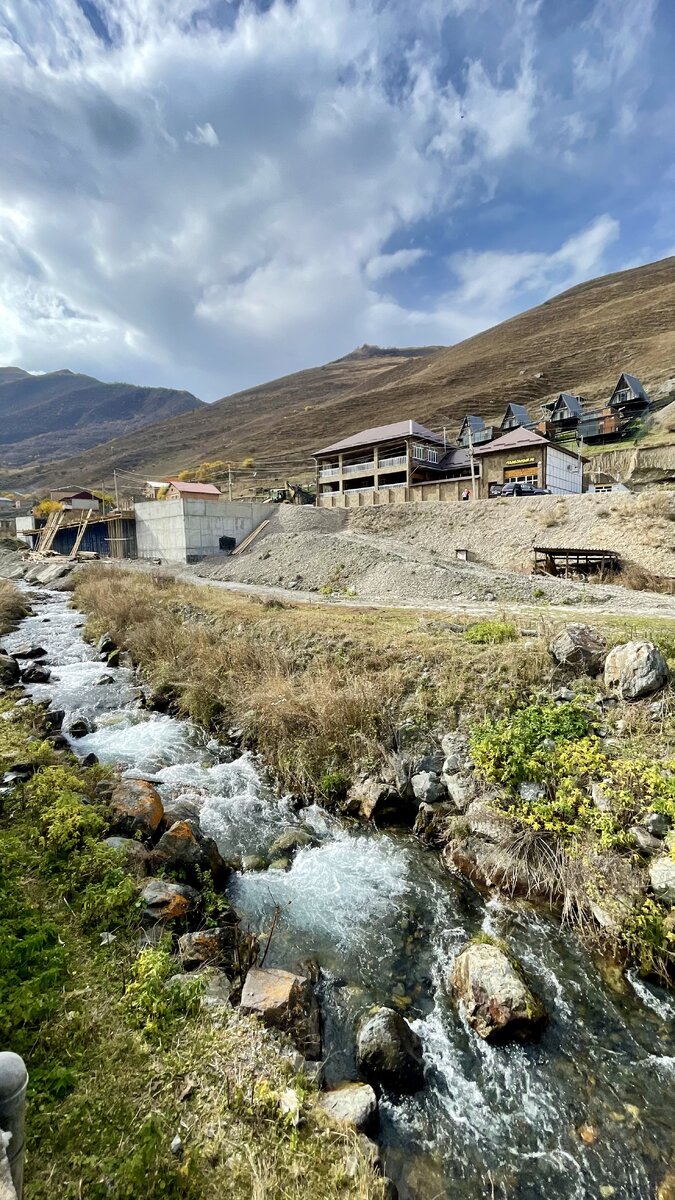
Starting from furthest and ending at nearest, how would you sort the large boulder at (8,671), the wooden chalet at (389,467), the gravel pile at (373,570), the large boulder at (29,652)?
the wooden chalet at (389,467) < the gravel pile at (373,570) < the large boulder at (29,652) < the large boulder at (8,671)

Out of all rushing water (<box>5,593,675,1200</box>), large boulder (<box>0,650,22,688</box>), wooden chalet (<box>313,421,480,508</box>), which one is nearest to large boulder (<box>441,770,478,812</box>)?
rushing water (<box>5,593,675,1200</box>)

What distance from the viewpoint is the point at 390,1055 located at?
3992 mm

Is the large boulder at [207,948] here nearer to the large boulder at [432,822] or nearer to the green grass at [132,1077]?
the green grass at [132,1077]

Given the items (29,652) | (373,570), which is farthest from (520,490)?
(29,652)

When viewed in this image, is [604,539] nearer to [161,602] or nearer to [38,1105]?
[161,602]

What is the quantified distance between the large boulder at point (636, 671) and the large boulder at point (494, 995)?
4580 millimetres

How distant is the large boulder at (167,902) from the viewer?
4.72 meters

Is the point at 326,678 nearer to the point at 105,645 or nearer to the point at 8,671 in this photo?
the point at 8,671

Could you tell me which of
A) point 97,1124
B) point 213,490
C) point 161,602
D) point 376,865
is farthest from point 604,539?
point 213,490

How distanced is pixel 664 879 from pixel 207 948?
15.4 ft

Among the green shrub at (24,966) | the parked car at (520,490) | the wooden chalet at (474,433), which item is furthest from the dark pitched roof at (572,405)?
the green shrub at (24,966)

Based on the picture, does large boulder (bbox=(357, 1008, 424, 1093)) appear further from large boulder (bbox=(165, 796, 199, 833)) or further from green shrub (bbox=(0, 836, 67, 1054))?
large boulder (bbox=(165, 796, 199, 833))

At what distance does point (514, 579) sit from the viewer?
1997cm

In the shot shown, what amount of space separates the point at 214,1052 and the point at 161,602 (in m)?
16.1
